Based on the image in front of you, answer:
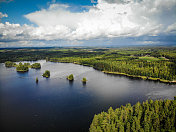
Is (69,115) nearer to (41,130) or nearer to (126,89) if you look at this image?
(41,130)

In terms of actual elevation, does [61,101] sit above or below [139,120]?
below

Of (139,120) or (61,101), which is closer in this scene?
(139,120)

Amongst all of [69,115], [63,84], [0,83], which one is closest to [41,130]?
[69,115]

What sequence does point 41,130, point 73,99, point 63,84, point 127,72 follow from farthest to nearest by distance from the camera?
point 127,72
point 63,84
point 73,99
point 41,130

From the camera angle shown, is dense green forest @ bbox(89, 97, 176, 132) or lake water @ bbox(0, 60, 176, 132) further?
lake water @ bbox(0, 60, 176, 132)

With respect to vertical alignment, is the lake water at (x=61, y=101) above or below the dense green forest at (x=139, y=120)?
below
